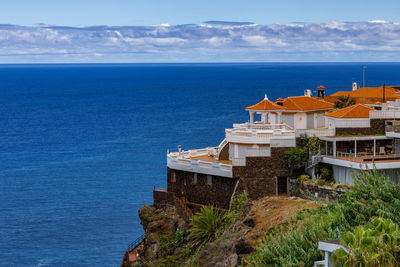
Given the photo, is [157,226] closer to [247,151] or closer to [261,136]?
[247,151]

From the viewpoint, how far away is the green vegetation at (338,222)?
84.8 feet

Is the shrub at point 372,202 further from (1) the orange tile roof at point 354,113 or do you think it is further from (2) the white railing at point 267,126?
(1) the orange tile roof at point 354,113

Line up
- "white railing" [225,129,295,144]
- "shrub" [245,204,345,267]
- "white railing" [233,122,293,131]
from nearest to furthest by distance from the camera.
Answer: "shrub" [245,204,345,267]
"white railing" [225,129,295,144]
"white railing" [233,122,293,131]

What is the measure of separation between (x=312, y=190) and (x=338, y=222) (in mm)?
15932

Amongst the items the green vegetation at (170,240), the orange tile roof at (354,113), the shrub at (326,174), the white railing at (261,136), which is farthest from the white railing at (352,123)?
the green vegetation at (170,240)

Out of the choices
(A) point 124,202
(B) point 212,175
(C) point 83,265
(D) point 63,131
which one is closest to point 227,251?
(B) point 212,175

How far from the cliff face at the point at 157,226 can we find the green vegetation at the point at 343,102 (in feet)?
76.5

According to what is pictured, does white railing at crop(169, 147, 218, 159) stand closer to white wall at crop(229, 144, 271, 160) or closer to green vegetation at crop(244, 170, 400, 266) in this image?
white wall at crop(229, 144, 271, 160)

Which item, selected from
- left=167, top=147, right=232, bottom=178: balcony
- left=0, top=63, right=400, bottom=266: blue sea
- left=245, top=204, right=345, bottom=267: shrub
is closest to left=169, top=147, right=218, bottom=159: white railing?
left=167, top=147, right=232, bottom=178: balcony

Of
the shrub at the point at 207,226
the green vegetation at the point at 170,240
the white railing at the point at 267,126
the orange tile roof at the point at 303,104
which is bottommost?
the green vegetation at the point at 170,240

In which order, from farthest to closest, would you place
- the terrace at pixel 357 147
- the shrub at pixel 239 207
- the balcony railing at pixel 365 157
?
the terrace at pixel 357 147, the shrub at pixel 239 207, the balcony railing at pixel 365 157

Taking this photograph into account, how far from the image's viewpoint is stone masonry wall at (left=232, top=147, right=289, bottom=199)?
4441 centimetres

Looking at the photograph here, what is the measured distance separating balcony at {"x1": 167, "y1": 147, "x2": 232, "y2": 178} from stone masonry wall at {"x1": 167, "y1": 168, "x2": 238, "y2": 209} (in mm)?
421

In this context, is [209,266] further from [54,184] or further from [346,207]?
[54,184]
